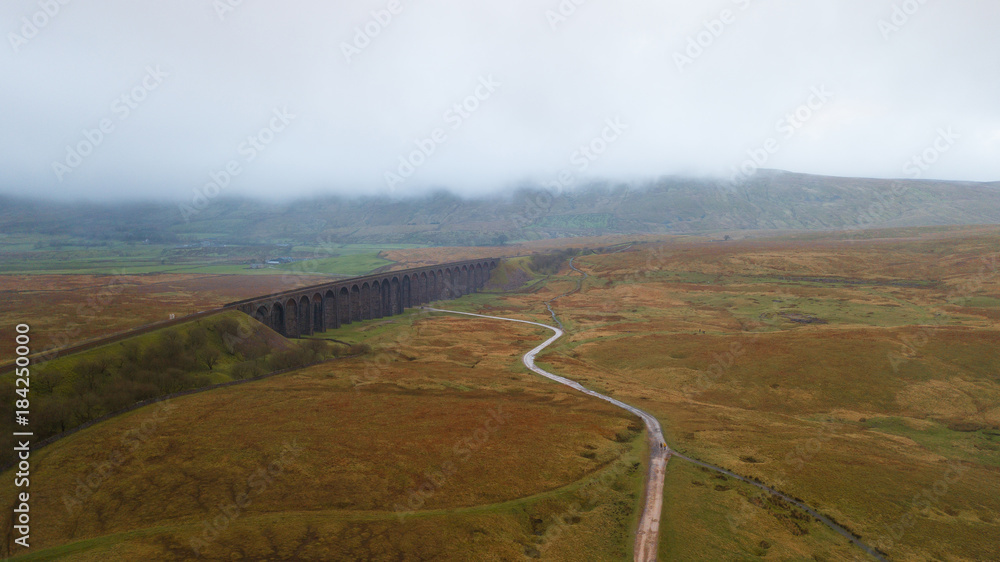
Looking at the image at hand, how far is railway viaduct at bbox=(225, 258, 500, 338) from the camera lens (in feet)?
321

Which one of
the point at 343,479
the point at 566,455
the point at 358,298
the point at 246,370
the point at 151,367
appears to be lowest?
the point at 566,455

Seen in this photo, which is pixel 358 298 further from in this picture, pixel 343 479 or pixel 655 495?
pixel 655 495

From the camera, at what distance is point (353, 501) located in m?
42.2

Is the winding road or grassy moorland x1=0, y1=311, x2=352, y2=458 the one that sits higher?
grassy moorland x1=0, y1=311, x2=352, y2=458

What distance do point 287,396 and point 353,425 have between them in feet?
45.8

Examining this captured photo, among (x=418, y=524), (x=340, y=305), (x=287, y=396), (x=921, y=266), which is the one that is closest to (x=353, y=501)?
(x=418, y=524)

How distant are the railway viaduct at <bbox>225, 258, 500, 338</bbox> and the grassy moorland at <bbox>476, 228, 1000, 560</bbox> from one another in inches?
1036

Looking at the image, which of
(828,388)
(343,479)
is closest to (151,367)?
(343,479)

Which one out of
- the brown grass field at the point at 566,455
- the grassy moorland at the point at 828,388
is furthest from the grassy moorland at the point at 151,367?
the grassy moorland at the point at 828,388

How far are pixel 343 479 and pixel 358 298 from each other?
8555 cm

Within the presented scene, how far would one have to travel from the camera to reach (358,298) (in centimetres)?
12756

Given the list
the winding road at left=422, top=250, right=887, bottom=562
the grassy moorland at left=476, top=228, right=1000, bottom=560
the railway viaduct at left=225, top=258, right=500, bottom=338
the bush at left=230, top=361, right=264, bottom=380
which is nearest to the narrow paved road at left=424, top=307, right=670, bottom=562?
the winding road at left=422, top=250, right=887, bottom=562

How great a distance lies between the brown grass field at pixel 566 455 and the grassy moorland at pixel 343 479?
0.66 ft

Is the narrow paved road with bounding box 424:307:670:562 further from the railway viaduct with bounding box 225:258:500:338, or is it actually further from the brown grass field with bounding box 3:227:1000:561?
the railway viaduct with bounding box 225:258:500:338
